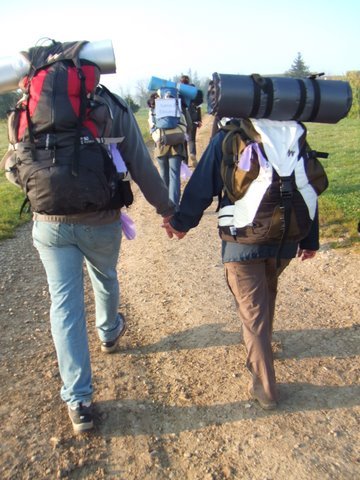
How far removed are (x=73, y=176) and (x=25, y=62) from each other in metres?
0.83

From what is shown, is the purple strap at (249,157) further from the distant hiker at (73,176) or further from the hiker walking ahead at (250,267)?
the distant hiker at (73,176)

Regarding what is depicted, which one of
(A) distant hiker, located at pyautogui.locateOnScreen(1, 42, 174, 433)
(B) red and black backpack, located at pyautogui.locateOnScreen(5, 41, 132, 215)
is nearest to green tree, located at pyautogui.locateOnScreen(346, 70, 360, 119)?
(A) distant hiker, located at pyautogui.locateOnScreen(1, 42, 174, 433)

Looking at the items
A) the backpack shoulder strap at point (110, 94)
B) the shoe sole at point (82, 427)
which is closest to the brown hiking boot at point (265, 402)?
the shoe sole at point (82, 427)

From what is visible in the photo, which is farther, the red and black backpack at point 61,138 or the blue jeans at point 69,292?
the blue jeans at point 69,292

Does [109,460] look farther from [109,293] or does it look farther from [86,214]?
[86,214]

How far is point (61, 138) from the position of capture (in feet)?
8.13

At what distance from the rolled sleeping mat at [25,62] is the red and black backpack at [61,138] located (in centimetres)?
13

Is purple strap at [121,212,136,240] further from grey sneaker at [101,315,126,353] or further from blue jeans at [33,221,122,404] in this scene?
grey sneaker at [101,315,126,353]

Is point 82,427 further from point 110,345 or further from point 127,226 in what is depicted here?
Result: point 127,226

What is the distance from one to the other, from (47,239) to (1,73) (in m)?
1.04

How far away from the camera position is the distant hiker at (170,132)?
6652mm

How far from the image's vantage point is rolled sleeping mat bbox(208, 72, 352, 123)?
2666 millimetres

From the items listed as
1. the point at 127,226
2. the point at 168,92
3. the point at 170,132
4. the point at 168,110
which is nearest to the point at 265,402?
the point at 127,226

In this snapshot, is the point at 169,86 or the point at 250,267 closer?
the point at 250,267
